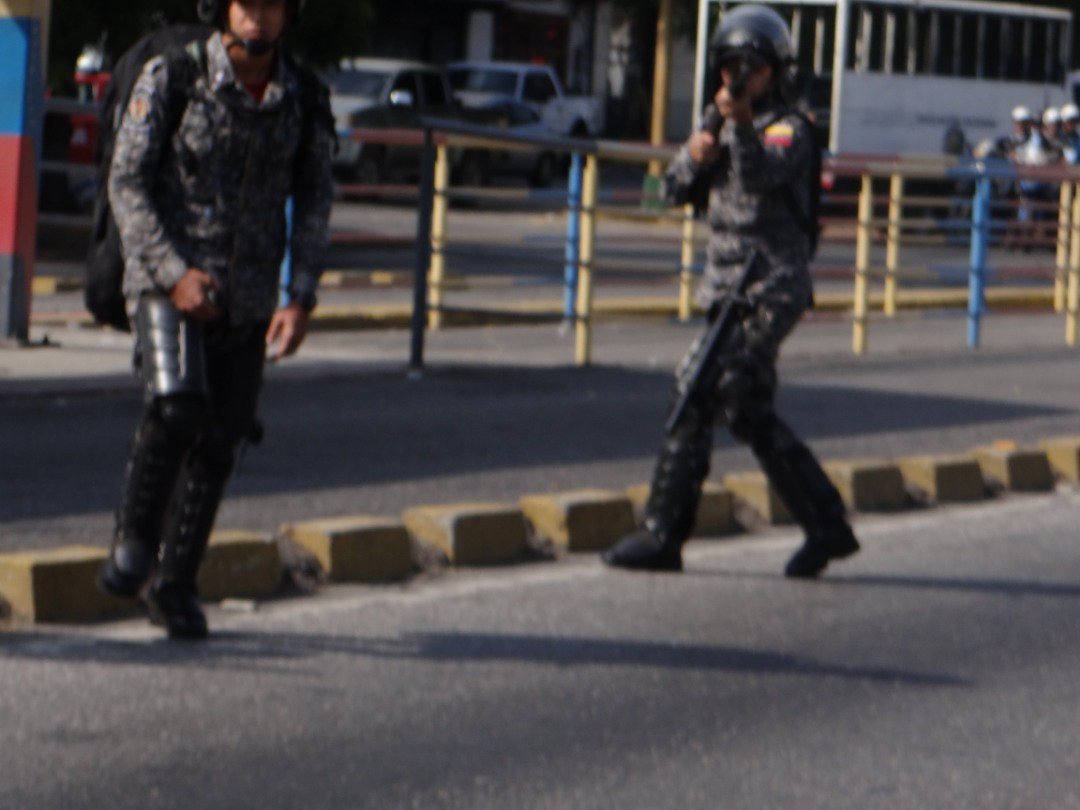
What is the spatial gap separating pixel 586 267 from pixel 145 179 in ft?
28.8

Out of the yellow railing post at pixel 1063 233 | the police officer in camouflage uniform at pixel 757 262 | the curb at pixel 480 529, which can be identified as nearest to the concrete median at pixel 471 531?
the curb at pixel 480 529

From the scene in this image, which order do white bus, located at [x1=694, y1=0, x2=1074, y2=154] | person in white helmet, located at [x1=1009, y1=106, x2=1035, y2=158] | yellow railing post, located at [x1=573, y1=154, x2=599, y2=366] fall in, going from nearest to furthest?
yellow railing post, located at [x1=573, y1=154, x2=599, y2=366]
person in white helmet, located at [x1=1009, y1=106, x2=1035, y2=158]
white bus, located at [x1=694, y1=0, x2=1074, y2=154]

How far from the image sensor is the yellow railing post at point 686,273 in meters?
16.5

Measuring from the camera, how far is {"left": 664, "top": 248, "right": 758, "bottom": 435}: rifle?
309 inches

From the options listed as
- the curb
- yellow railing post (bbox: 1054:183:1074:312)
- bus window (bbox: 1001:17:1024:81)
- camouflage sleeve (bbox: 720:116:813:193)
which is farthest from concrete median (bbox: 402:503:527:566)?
bus window (bbox: 1001:17:1024:81)

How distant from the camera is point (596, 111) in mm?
58281

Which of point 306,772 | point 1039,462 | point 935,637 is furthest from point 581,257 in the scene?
point 306,772

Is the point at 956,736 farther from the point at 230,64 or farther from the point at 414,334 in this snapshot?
the point at 414,334

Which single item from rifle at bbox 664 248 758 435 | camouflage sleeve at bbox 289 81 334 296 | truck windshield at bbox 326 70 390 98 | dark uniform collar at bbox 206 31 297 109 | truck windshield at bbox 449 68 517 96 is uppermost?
truck windshield at bbox 449 68 517 96

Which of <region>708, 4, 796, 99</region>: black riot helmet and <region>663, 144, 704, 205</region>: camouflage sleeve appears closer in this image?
<region>708, 4, 796, 99</region>: black riot helmet

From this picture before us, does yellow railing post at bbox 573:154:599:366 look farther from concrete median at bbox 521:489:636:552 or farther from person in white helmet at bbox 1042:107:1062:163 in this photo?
person in white helmet at bbox 1042:107:1062:163

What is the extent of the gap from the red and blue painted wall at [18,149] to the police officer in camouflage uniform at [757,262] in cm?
633

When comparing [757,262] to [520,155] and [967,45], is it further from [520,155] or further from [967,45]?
[967,45]

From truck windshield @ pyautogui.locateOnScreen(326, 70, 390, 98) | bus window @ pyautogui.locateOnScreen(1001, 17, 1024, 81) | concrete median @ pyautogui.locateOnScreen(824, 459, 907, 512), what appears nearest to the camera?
concrete median @ pyautogui.locateOnScreen(824, 459, 907, 512)
